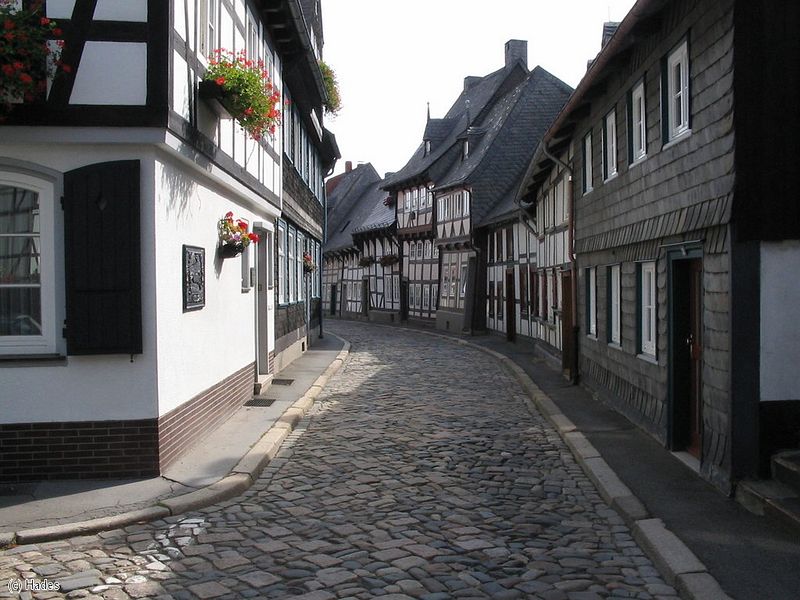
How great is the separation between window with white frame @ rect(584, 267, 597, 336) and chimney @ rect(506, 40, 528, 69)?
26.6 m

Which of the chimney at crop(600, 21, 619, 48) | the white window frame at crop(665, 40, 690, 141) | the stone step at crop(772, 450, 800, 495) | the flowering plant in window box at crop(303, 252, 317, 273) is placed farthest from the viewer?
the flowering plant in window box at crop(303, 252, 317, 273)

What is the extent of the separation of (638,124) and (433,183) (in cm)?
2851

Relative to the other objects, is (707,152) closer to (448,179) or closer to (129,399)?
(129,399)

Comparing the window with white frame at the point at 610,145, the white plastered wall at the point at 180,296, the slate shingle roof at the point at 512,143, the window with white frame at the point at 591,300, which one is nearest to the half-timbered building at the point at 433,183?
the slate shingle roof at the point at 512,143

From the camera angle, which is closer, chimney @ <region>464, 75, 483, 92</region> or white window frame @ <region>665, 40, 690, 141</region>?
white window frame @ <region>665, 40, 690, 141</region>

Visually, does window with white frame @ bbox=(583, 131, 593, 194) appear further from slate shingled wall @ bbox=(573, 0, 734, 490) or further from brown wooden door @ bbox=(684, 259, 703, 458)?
brown wooden door @ bbox=(684, 259, 703, 458)

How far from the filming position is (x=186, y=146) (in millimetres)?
8656

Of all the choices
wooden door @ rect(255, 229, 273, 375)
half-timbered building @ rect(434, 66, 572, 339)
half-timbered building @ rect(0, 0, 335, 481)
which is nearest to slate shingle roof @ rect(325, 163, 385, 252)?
half-timbered building @ rect(434, 66, 572, 339)

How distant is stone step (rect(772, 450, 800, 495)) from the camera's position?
6.54 m

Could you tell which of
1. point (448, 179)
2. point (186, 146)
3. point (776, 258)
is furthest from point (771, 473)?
point (448, 179)

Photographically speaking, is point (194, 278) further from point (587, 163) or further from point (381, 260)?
point (381, 260)

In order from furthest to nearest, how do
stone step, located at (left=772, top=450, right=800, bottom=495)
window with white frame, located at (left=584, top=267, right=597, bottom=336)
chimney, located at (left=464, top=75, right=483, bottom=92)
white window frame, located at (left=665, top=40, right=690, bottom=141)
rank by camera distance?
chimney, located at (left=464, top=75, right=483, bottom=92) < window with white frame, located at (left=584, top=267, right=597, bottom=336) < white window frame, located at (left=665, top=40, right=690, bottom=141) < stone step, located at (left=772, top=450, right=800, bottom=495)

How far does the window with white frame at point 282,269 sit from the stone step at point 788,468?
11679 millimetres

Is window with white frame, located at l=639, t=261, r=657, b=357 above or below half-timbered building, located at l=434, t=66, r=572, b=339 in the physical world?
below
